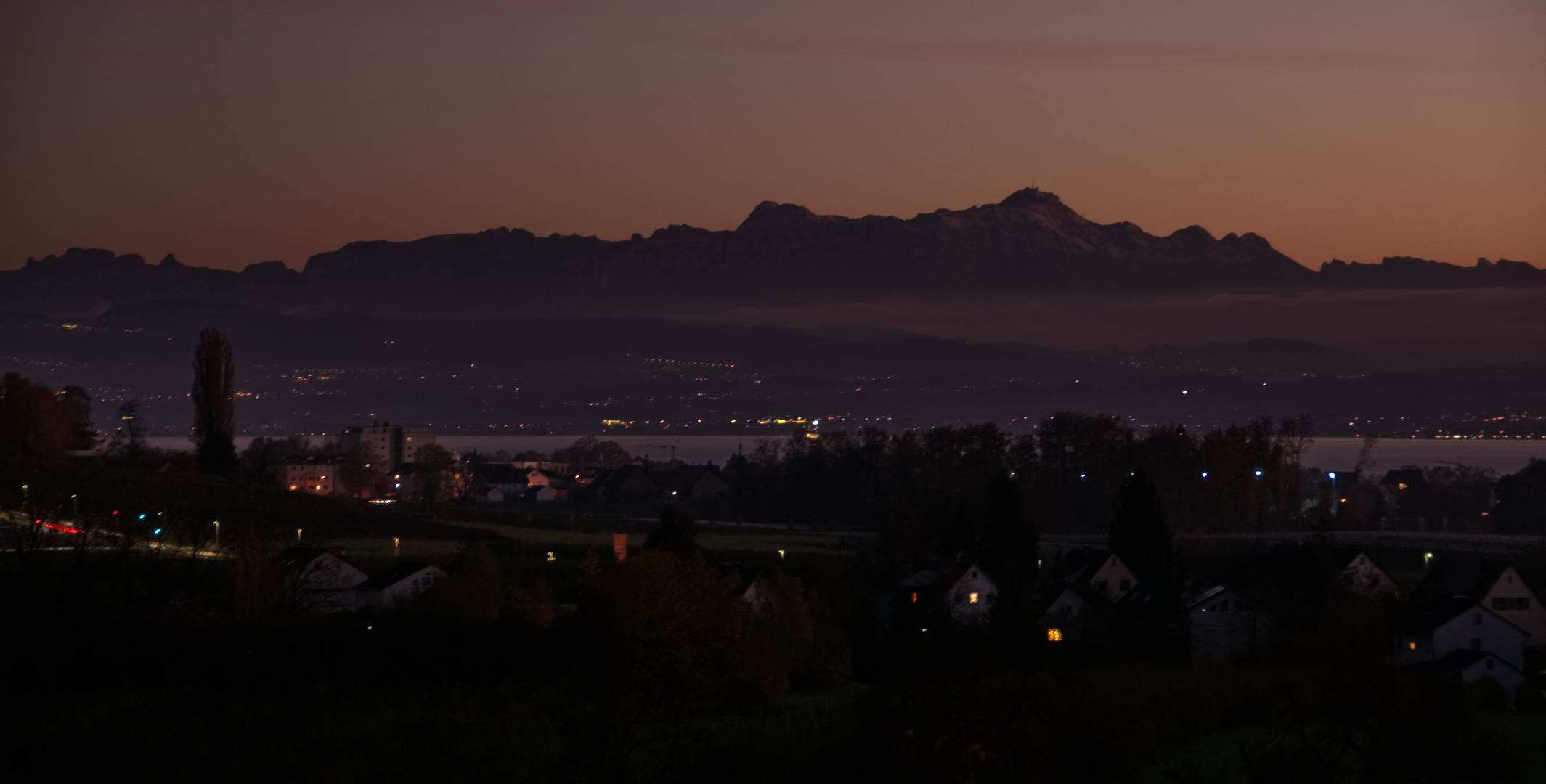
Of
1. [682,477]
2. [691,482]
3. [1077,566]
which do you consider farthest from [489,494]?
[1077,566]

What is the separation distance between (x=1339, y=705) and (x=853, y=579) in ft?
125

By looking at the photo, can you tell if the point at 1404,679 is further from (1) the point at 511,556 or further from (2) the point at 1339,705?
(1) the point at 511,556

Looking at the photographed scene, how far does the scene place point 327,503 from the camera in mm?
72625

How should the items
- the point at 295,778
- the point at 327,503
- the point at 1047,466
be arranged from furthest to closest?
1. the point at 1047,466
2. the point at 327,503
3. the point at 295,778

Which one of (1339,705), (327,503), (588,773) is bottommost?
(327,503)

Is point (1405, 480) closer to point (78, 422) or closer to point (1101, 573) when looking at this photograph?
point (1101, 573)

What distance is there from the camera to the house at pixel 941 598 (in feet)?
144

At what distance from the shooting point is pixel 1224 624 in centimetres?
4447

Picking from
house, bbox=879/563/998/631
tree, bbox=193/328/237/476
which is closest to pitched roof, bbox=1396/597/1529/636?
house, bbox=879/563/998/631

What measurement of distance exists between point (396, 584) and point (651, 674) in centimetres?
1814

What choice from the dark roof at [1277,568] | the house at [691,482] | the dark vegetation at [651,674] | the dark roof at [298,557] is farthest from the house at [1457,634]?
A: the house at [691,482]

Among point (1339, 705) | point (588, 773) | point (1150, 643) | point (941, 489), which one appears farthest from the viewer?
point (941, 489)

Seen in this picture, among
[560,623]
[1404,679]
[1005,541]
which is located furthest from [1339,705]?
[1005,541]

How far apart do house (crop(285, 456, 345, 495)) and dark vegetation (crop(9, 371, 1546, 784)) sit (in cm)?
6364
